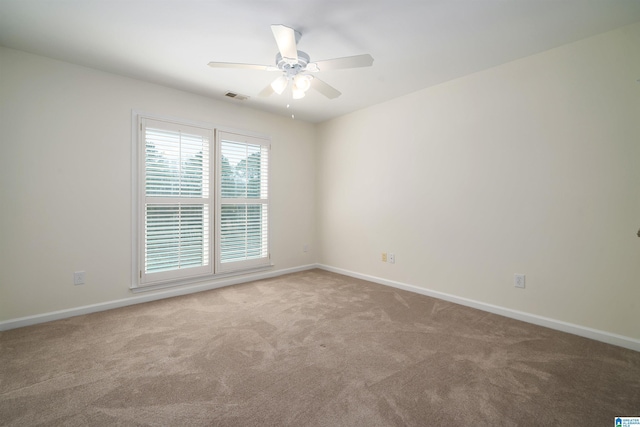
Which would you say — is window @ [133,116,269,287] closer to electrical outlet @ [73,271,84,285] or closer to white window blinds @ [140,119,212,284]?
white window blinds @ [140,119,212,284]

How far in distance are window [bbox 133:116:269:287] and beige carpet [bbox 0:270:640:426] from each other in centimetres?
73

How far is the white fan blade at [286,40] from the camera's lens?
1808 mm

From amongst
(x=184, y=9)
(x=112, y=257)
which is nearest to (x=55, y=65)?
(x=184, y=9)

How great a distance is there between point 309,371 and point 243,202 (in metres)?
2.67

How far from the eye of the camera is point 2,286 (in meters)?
2.53

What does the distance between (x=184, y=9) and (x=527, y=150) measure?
315 centimetres

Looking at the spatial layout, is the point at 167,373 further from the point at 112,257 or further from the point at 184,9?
the point at 184,9

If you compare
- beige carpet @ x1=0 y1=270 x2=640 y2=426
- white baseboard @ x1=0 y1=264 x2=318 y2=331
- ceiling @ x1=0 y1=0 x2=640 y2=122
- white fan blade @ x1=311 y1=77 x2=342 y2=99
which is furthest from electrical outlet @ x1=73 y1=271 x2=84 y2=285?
white fan blade @ x1=311 y1=77 x2=342 y2=99

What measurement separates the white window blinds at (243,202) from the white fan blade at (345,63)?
2081 mm

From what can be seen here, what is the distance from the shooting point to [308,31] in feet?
7.59

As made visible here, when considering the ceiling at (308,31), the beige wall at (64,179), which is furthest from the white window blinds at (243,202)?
the ceiling at (308,31)

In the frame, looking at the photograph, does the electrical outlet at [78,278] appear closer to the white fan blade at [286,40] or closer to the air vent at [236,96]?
the air vent at [236,96]

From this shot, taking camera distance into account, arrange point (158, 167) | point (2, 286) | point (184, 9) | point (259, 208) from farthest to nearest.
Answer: point (259, 208)
point (158, 167)
point (2, 286)
point (184, 9)

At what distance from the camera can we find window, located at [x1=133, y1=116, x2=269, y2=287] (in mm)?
3261
